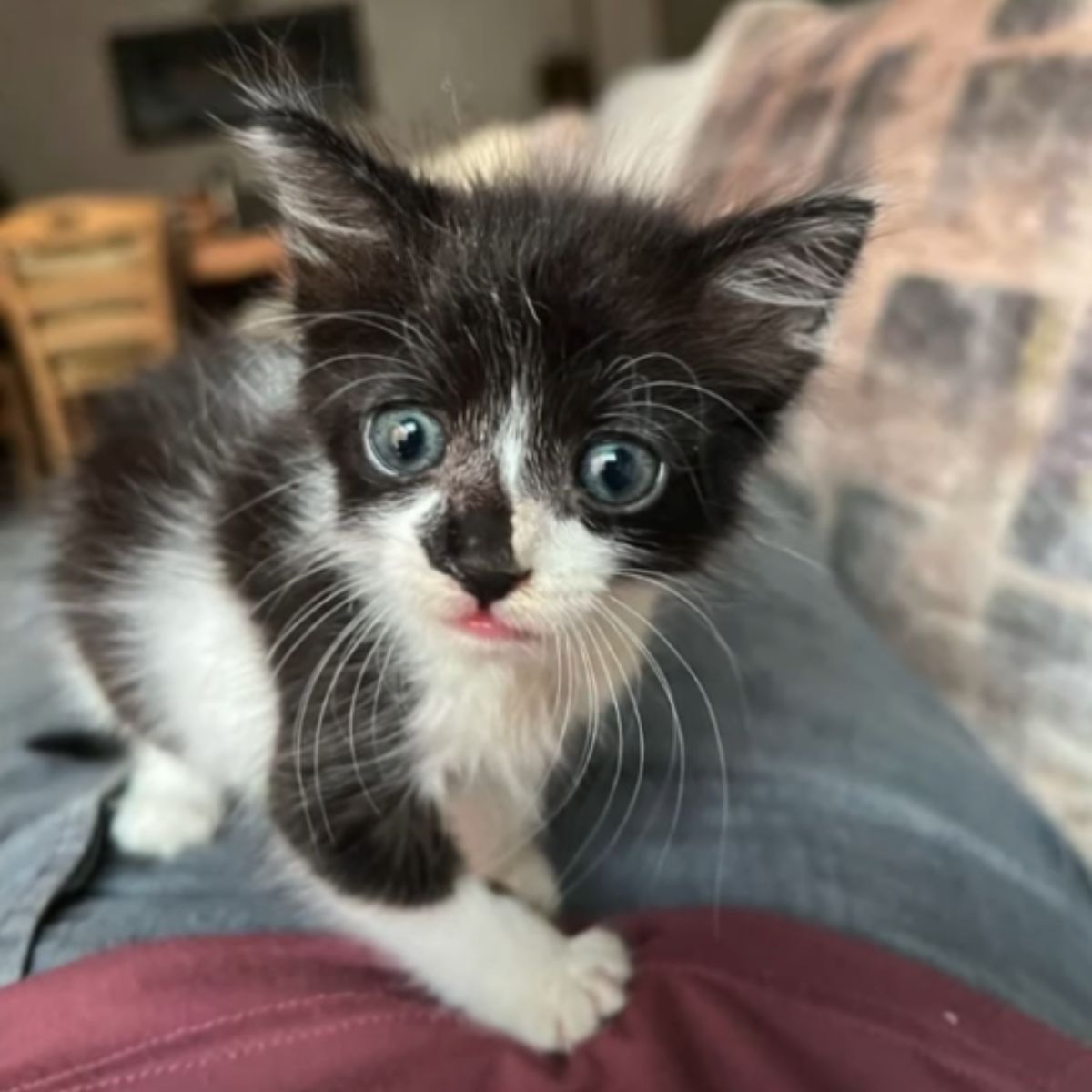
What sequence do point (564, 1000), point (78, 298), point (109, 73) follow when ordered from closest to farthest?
point (564, 1000), point (78, 298), point (109, 73)

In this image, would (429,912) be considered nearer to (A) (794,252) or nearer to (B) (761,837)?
(B) (761,837)

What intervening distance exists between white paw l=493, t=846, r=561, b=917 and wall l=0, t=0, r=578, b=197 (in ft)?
12.3

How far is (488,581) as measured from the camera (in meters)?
Result: 0.63

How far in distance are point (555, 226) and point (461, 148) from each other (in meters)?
0.32

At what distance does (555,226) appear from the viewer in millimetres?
694

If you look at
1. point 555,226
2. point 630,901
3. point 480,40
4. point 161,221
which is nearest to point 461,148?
point 555,226

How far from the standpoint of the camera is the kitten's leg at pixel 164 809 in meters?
0.89

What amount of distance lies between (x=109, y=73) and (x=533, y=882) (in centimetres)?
436

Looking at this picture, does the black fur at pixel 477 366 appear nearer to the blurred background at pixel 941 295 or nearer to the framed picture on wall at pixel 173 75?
the blurred background at pixel 941 295

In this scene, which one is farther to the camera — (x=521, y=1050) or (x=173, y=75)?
(x=173, y=75)

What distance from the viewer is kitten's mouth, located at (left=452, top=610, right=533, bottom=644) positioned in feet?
2.14

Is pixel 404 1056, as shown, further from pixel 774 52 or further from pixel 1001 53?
pixel 774 52

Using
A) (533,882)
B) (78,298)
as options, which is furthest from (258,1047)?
(78,298)

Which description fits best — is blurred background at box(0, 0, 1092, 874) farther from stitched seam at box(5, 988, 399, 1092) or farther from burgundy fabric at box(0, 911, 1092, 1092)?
stitched seam at box(5, 988, 399, 1092)
